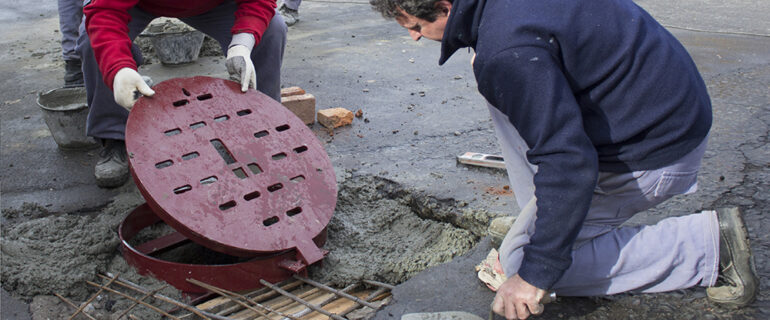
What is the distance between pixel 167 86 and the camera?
257 cm

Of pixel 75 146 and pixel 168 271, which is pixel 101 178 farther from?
pixel 168 271

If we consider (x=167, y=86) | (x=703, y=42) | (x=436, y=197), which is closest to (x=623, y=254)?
(x=436, y=197)

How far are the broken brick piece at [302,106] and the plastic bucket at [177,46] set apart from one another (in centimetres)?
159

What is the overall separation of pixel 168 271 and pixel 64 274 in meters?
0.44

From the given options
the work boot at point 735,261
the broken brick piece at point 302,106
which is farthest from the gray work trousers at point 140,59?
the work boot at point 735,261

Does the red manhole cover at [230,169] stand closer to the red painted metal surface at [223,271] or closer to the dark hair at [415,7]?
the red painted metal surface at [223,271]

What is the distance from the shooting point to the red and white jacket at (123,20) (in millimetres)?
2541

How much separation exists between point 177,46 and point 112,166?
2.13 meters

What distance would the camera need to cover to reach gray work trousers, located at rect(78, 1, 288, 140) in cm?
294

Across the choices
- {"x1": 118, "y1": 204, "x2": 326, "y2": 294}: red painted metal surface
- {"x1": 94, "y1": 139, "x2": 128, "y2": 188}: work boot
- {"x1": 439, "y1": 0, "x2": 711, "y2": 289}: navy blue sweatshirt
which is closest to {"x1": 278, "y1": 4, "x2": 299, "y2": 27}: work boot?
{"x1": 94, "y1": 139, "x2": 128, "y2": 188}: work boot

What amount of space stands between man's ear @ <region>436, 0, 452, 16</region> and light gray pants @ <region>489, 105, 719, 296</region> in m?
0.36

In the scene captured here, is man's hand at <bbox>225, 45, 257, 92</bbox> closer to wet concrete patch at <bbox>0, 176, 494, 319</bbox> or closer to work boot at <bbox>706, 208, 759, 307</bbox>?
wet concrete patch at <bbox>0, 176, 494, 319</bbox>

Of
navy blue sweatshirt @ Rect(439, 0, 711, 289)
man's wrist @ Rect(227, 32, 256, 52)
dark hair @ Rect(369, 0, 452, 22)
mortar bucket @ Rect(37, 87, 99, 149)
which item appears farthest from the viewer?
mortar bucket @ Rect(37, 87, 99, 149)

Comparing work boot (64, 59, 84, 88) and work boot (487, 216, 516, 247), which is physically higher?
work boot (487, 216, 516, 247)
